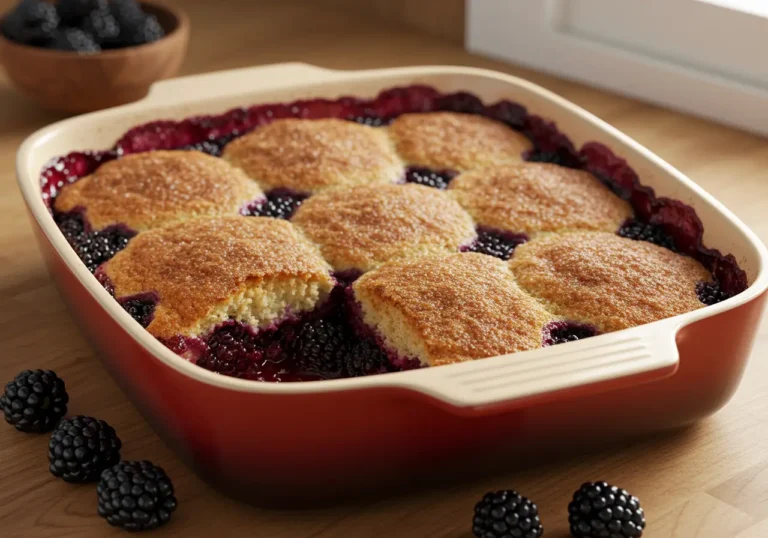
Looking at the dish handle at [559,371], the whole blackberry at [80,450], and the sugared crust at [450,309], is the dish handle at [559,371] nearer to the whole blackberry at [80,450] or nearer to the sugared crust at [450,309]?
the sugared crust at [450,309]

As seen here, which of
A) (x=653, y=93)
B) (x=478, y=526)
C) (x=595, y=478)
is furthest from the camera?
(x=653, y=93)

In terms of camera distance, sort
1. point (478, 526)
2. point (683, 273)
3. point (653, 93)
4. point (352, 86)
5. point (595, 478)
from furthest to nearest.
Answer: point (653, 93), point (352, 86), point (683, 273), point (595, 478), point (478, 526)

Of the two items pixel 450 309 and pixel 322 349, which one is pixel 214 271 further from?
pixel 450 309

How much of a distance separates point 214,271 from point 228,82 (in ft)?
1.99

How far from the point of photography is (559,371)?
1.13m

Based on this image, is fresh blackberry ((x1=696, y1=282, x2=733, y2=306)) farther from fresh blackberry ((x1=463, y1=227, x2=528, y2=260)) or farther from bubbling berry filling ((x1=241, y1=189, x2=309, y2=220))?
bubbling berry filling ((x1=241, y1=189, x2=309, y2=220))

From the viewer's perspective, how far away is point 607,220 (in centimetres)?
164

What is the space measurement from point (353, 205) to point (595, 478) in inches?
22.3

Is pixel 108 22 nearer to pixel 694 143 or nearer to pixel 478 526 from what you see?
pixel 694 143

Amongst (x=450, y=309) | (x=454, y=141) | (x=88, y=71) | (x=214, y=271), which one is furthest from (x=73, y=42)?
(x=450, y=309)

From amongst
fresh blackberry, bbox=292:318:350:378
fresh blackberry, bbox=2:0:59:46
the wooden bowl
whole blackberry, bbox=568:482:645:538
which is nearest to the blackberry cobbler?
fresh blackberry, bbox=292:318:350:378

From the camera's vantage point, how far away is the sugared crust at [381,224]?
152cm

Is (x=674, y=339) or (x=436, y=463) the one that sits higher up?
(x=674, y=339)

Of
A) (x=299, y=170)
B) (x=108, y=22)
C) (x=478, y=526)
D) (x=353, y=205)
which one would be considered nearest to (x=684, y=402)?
(x=478, y=526)
